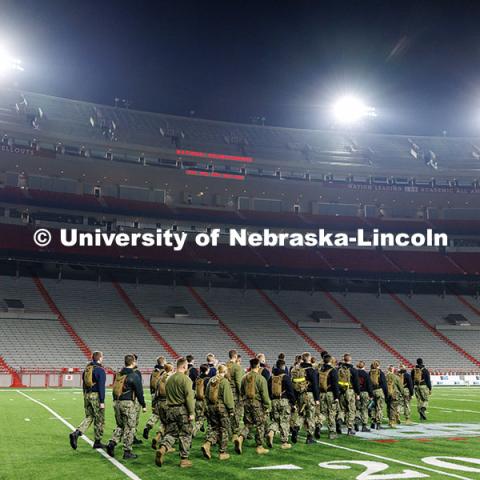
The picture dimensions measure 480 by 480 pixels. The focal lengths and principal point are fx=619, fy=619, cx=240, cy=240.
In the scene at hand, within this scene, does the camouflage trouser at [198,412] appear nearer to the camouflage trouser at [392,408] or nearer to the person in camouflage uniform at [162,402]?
the person in camouflage uniform at [162,402]

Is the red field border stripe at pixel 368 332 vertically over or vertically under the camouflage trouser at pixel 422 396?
over

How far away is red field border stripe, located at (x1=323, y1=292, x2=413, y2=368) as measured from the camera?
150ft

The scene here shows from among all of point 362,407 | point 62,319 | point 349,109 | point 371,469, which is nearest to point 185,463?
point 371,469

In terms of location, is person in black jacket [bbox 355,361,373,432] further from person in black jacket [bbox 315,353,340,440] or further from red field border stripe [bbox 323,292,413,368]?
red field border stripe [bbox 323,292,413,368]

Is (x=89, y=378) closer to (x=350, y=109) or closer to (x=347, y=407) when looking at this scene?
(x=347, y=407)

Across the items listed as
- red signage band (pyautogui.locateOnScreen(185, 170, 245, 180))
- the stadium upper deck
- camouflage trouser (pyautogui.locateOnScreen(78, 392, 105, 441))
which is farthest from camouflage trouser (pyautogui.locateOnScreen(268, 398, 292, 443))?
red signage band (pyautogui.locateOnScreen(185, 170, 245, 180))

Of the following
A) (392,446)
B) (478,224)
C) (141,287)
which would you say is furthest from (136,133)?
(392,446)

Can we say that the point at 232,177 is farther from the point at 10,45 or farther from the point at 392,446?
the point at 392,446

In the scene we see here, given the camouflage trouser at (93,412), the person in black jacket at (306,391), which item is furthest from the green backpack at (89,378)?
the person in black jacket at (306,391)

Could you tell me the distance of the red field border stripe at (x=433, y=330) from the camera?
4709cm

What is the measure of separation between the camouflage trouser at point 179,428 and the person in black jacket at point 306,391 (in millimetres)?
4084

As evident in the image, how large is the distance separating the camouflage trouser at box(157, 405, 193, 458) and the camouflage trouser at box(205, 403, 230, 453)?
836 mm

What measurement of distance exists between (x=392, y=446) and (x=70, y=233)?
38154 mm

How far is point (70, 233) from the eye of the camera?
48062 mm
